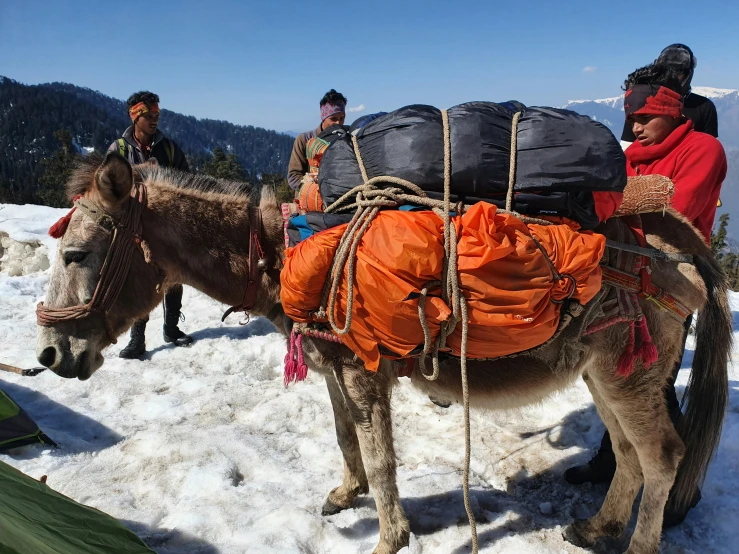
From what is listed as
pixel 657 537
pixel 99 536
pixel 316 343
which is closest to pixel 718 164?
pixel 657 537

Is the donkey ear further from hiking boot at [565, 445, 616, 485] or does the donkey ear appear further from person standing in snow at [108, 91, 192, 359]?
hiking boot at [565, 445, 616, 485]

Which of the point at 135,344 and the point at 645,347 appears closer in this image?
the point at 645,347

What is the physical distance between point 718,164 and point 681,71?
83cm

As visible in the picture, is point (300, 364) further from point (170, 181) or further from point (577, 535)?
point (577, 535)

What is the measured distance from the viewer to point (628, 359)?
95.9 inches

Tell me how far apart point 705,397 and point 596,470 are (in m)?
1.03

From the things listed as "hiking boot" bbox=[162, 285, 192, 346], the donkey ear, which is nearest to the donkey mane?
the donkey ear

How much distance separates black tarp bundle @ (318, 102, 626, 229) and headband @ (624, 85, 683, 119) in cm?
83

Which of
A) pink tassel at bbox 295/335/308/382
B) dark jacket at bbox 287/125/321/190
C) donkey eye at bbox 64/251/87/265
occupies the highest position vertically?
dark jacket at bbox 287/125/321/190

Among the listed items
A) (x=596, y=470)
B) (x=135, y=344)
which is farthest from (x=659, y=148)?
(x=135, y=344)

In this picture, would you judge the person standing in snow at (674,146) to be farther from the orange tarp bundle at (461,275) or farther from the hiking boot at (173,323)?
the hiking boot at (173,323)

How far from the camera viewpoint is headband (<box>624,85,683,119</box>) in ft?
8.34

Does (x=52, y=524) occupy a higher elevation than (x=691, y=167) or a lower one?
lower

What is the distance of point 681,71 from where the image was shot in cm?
297
